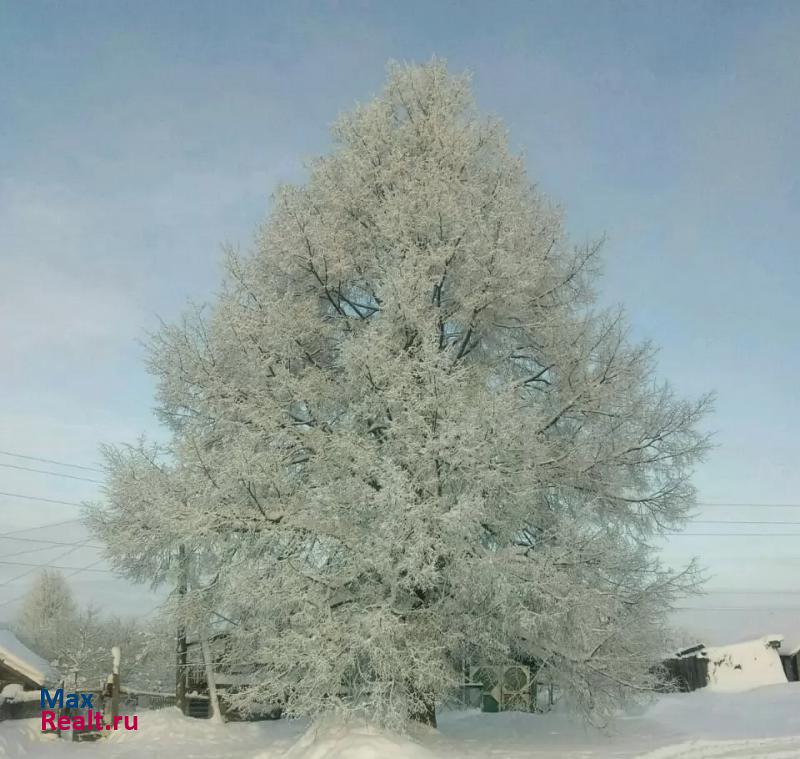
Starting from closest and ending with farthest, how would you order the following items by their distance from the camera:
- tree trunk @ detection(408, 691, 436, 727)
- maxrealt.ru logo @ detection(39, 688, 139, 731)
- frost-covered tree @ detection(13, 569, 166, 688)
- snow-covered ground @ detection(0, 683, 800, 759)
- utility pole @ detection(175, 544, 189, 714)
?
snow-covered ground @ detection(0, 683, 800, 759), tree trunk @ detection(408, 691, 436, 727), utility pole @ detection(175, 544, 189, 714), maxrealt.ru logo @ detection(39, 688, 139, 731), frost-covered tree @ detection(13, 569, 166, 688)

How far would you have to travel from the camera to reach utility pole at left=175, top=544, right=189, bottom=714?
33.8 feet

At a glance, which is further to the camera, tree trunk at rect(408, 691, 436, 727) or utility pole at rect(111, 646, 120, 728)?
utility pole at rect(111, 646, 120, 728)

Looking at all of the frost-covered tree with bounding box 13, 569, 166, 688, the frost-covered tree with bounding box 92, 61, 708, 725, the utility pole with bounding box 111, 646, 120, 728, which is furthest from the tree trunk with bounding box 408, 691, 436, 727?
the frost-covered tree with bounding box 13, 569, 166, 688

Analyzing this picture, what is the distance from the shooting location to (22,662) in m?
21.5

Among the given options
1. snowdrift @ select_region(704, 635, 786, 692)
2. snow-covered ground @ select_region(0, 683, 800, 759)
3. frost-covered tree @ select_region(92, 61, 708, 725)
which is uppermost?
frost-covered tree @ select_region(92, 61, 708, 725)

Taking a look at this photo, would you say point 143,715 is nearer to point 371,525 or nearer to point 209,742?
point 209,742

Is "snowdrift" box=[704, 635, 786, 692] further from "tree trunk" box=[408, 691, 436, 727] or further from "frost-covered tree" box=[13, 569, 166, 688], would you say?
"tree trunk" box=[408, 691, 436, 727]

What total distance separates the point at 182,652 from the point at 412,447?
7986mm

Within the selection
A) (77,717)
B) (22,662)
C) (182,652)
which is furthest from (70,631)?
(182,652)

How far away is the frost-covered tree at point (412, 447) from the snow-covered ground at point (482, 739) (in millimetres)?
535

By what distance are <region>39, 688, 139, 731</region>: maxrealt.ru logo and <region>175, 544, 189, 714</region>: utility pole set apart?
1037 mm

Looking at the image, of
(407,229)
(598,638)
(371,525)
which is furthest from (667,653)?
(407,229)

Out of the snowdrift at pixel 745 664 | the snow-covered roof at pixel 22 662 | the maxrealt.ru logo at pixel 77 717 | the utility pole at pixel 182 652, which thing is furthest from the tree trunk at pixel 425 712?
the snowdrift at pixel 745 664

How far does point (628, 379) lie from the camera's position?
10.6 m
